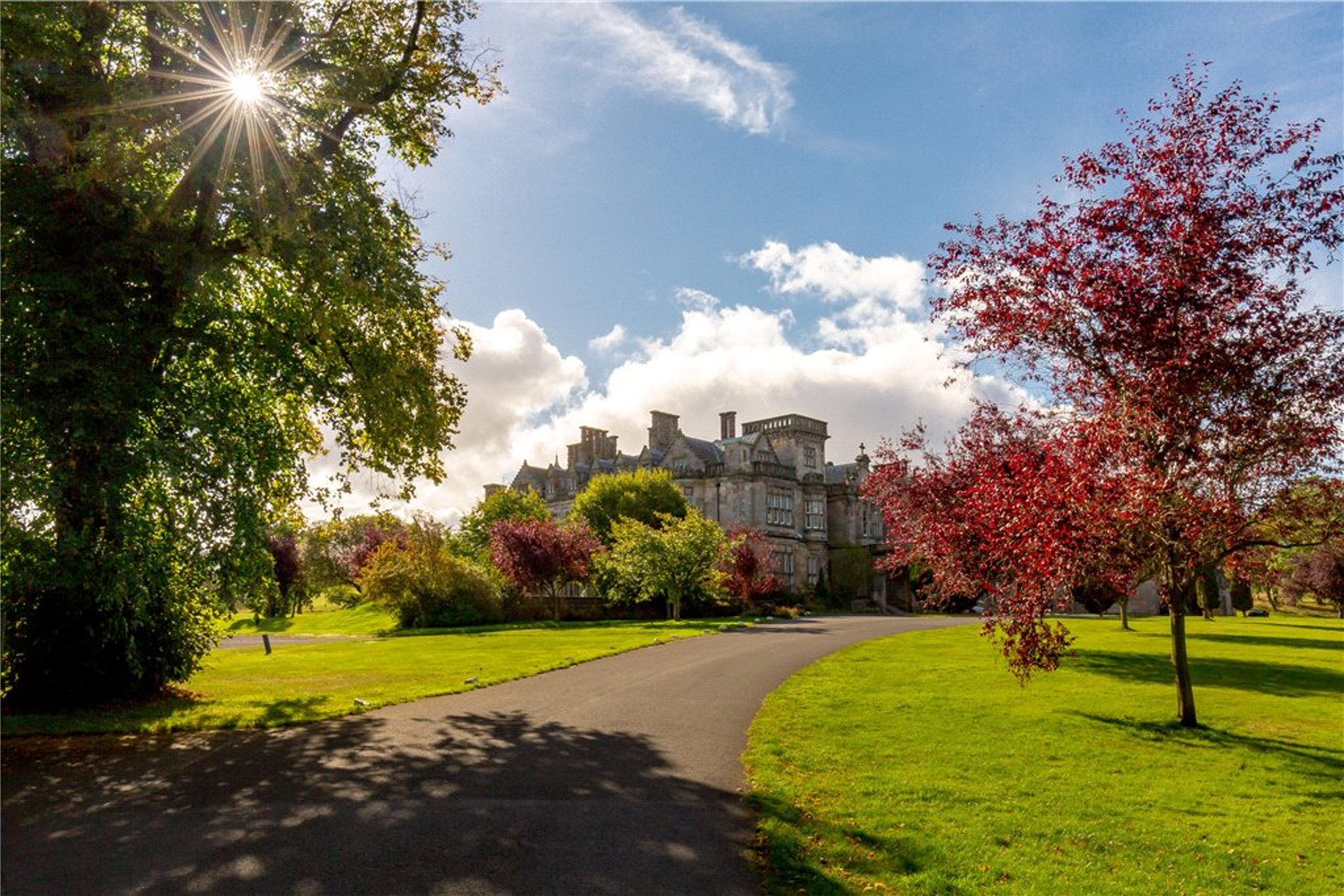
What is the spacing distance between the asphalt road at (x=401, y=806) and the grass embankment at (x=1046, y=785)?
0.93 metres

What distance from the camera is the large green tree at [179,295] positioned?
1203 centimetres

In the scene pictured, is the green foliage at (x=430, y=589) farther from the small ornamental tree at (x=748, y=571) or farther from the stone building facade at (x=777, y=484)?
the stone building facade at (x=777, y=484)

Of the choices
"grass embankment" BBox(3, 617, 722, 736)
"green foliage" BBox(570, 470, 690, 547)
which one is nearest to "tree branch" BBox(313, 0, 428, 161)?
"grass embankment" BBox(3, 617, 722, 736)

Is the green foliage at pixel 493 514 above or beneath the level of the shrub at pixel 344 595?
above

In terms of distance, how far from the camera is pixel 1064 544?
39.2 ft

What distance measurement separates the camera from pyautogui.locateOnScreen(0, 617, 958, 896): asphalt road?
7.17 meters

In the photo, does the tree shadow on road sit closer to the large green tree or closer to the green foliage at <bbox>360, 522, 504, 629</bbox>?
the large green tree

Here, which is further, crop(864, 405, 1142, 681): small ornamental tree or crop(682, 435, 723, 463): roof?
crop(682, 435, 723, 463): roof

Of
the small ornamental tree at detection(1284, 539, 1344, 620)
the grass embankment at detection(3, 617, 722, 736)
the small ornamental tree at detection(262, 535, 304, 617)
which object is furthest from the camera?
the small ornamental tree at detection(262, 535, 304, 617)

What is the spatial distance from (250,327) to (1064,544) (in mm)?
15165

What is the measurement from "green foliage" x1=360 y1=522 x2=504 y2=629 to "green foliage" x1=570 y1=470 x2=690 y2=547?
1362cm

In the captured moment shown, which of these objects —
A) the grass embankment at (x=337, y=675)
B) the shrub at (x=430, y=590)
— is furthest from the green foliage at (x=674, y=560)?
the grass embankment at (x=337, y=675)

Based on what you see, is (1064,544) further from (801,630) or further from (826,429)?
(826,429)

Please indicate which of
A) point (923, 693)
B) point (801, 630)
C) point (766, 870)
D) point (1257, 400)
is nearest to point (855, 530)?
point (801, 630)
